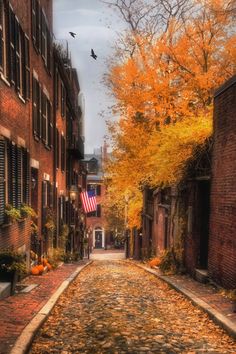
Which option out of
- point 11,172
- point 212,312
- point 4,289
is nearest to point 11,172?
point 11,172

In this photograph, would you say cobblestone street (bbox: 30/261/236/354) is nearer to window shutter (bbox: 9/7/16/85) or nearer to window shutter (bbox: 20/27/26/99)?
window shutter (bbox: 9/7/16/85)

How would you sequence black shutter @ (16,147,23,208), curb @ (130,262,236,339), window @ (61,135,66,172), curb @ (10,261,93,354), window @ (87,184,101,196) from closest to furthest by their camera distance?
1. curb @ (10,261,93,354)
2. curb @ (130,262,236,339)
3. black shutter @ (16,147,23,208)
4. window @ (61,135,66,172)
5. window @ (87,184,101,196)

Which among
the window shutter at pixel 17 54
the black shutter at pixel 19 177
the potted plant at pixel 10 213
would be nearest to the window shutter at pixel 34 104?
the black shutter at pixel 19 177

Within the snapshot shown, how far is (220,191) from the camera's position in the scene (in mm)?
11320

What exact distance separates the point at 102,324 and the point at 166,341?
1278 mm

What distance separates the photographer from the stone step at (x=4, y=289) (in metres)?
8.90

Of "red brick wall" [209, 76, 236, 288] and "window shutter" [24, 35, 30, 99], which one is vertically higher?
"window shutter" [24, 35, 30, 99]

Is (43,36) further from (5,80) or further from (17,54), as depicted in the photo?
(5,80)

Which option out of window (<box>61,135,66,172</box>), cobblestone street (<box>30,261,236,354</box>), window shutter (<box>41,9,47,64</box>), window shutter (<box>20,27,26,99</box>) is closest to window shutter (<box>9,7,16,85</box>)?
window shutter (<box>20,27,26,99</box>)

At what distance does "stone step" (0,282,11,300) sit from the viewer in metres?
8.90

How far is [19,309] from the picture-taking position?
328 inches

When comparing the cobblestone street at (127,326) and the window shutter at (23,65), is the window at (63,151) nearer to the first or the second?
the window shutter at (23,65)

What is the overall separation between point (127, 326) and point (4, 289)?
2.99 meters

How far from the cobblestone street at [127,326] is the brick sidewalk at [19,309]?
321 mm
